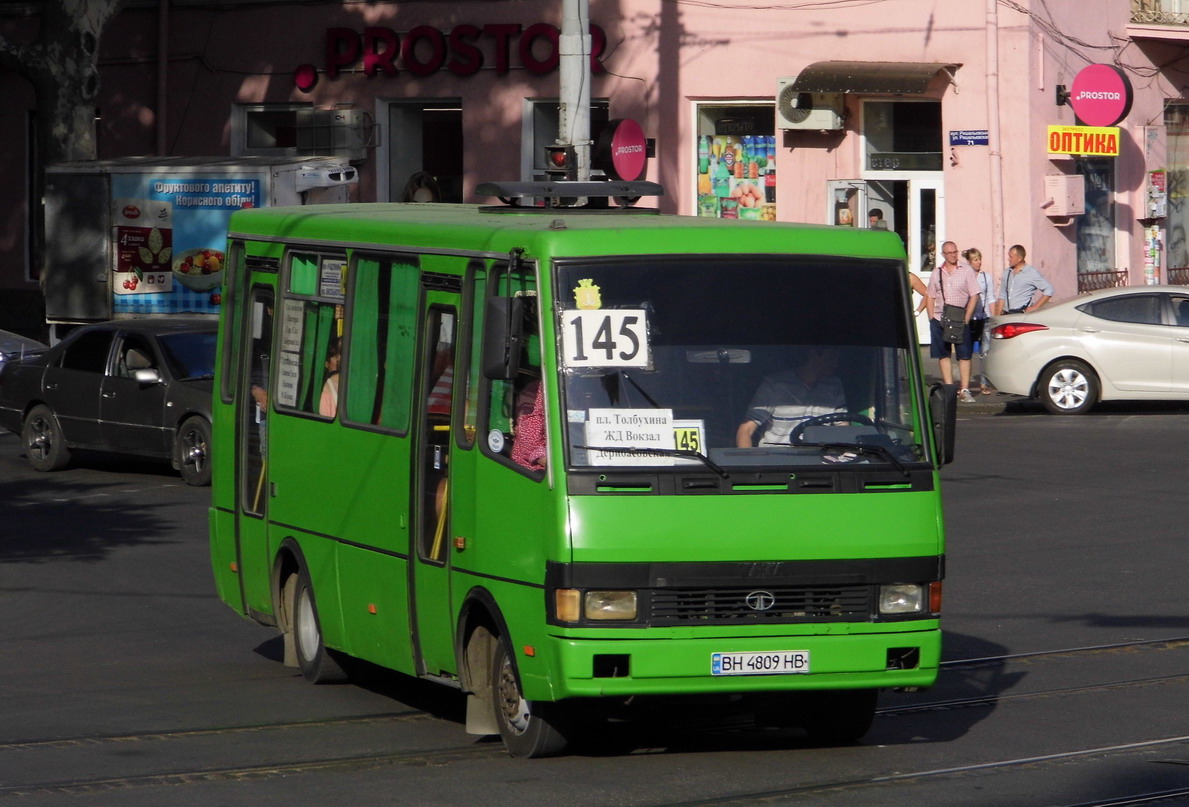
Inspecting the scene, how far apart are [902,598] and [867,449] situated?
1.93 feet

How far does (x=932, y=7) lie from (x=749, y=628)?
74.4 feet

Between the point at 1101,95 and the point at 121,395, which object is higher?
the point at 1101,95

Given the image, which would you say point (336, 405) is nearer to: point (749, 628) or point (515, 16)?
point (749, 628)

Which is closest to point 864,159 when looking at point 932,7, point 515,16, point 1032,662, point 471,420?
A: point 932,7

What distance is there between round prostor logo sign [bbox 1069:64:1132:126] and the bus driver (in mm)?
21959

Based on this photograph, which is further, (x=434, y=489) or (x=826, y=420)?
(x=434, y=489)

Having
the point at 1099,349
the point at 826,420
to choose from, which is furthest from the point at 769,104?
the point at 826,420

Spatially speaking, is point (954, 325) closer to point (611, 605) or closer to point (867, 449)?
point (867, 449)

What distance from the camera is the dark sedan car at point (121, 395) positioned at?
59.3ft

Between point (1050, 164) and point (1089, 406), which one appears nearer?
point (1089, 406)

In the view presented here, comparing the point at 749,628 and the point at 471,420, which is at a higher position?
the point at 471,420

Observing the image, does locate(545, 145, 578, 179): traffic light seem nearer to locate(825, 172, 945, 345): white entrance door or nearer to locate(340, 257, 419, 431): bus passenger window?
locate(340, 257, 419, 431): bus passenger window

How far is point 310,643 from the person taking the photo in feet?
32.1

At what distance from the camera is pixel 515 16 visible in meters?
31.0
